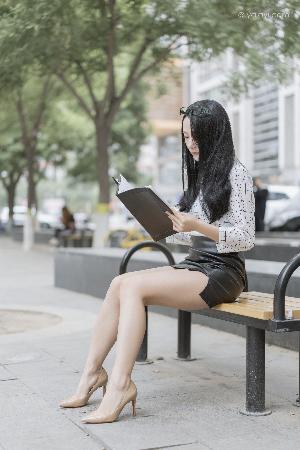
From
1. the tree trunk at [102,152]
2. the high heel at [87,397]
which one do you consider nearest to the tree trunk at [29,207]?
the tree trunk at [102,152]

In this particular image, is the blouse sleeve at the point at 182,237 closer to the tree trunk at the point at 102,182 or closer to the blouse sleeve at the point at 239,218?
the blouse sleeve at the point at 239,218

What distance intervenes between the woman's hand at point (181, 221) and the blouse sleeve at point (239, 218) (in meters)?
0.22

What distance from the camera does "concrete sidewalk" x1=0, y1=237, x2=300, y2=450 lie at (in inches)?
148

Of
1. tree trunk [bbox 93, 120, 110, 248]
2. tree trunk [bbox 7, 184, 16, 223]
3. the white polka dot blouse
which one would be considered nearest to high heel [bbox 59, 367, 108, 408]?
the white polka dot blouse

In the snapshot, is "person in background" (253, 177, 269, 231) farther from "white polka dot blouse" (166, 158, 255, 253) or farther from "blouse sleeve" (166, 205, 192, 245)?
"white polka dot blouse" (166, 158, 255, 253)

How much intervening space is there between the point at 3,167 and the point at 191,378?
30.4 meters

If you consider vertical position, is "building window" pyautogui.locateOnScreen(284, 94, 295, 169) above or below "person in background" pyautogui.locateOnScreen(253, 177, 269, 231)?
above

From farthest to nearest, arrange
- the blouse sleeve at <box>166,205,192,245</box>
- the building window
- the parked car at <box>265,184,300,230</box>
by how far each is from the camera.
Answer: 1. the building window
2. the parked car at <box>265,184,300,230</box>
3. the blouse sleeve at <box>166,205,192,245</box>

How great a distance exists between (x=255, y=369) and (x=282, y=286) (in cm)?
55

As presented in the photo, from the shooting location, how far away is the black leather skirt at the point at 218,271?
4.27m

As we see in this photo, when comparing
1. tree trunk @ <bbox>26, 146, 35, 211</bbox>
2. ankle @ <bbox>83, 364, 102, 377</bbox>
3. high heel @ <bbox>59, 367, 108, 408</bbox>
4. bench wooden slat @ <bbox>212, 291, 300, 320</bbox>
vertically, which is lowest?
high heel @ <bbox>59, 367, 108, 408</bbox>

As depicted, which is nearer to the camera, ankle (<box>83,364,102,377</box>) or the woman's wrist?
the woman's wrist

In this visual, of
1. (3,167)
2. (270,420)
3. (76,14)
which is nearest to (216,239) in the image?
(270,420)

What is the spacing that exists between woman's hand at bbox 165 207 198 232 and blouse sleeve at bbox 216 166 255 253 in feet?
0.72
